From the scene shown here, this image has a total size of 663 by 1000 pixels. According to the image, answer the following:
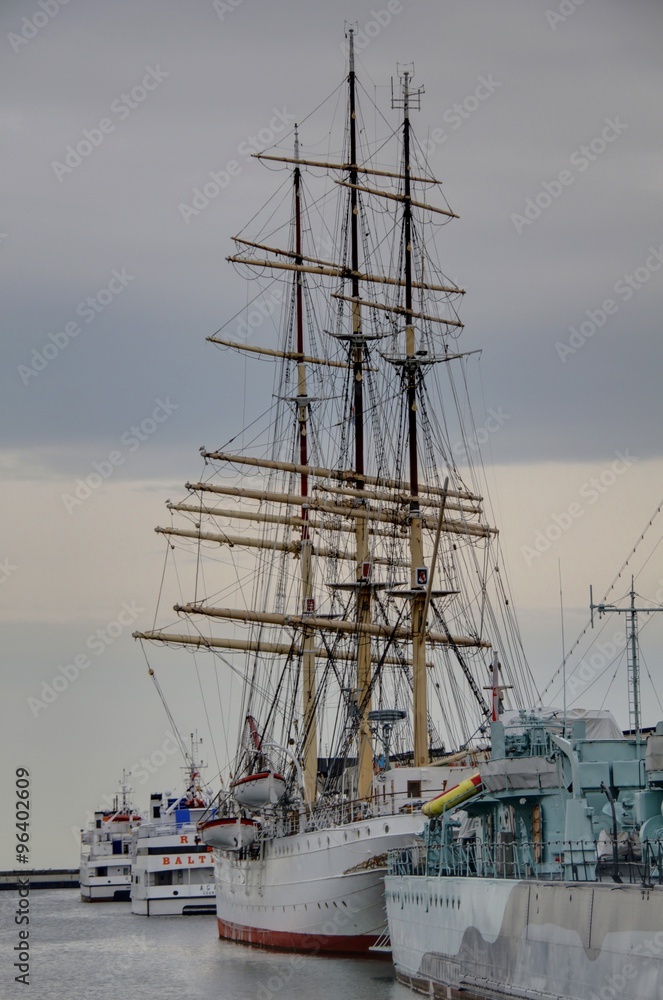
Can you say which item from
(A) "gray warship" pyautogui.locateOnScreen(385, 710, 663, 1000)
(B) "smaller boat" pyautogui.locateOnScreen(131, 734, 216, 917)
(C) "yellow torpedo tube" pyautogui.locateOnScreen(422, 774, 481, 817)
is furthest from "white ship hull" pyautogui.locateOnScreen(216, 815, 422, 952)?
(B) "smaller boat" pyautogui.locateOnScreen(131, 734, 216, 917)

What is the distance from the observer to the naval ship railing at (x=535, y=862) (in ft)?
118

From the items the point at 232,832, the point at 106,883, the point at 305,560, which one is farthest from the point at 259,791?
the point at 106,883

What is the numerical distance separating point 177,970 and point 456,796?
21498 millimetres

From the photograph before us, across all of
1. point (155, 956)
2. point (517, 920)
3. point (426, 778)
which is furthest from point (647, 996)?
point (155, 956)

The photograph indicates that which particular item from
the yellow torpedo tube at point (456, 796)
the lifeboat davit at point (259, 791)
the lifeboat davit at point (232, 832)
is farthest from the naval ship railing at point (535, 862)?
the lifeboat davit at point (232, 832)

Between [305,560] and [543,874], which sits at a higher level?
[305,560]

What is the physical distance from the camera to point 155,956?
248ft

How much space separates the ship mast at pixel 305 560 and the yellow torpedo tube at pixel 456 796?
1042 inches

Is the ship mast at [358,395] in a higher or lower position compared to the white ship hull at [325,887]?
higher

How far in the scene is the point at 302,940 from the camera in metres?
68.8

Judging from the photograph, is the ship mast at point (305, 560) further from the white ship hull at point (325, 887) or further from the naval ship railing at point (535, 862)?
the naval ship railing at point (535, 862)

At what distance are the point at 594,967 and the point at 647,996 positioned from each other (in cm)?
302

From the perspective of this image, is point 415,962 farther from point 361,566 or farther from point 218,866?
point 218,866

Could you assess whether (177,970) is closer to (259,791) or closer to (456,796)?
(259,791)
